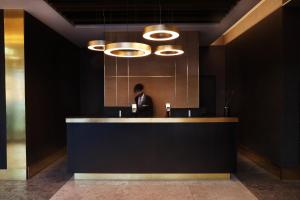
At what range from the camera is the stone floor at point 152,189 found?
3.89 m

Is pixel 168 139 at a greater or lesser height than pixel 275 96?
lesser

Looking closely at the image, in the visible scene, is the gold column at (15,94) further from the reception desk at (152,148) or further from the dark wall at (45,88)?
the reception desk at (152,148)

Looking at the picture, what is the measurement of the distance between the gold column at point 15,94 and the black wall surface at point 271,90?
15.7ft

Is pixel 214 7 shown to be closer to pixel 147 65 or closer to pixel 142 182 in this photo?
pixel 147 65

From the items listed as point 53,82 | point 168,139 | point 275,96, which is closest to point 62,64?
point 53,82

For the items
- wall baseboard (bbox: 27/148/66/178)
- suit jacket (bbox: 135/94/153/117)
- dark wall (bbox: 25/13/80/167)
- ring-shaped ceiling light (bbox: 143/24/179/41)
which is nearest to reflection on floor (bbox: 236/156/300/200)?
suit jacket (bbox: 135/94/153/117)

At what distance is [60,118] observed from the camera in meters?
6.62

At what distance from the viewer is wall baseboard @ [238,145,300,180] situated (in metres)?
4.66

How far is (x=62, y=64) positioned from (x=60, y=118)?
4.78 ft

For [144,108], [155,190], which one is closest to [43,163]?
[144,108]

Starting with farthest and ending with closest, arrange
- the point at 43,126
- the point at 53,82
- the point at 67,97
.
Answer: the point at 67,97, the point at 53,82, the point at 43,126

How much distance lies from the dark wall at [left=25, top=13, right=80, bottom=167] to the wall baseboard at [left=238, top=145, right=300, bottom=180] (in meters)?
4.69

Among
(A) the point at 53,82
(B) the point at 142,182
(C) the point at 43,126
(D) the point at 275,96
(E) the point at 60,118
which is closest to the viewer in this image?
(B) the point at 142,182

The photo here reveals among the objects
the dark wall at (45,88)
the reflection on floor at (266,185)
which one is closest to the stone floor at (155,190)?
the reflection on floor at (266,185)
